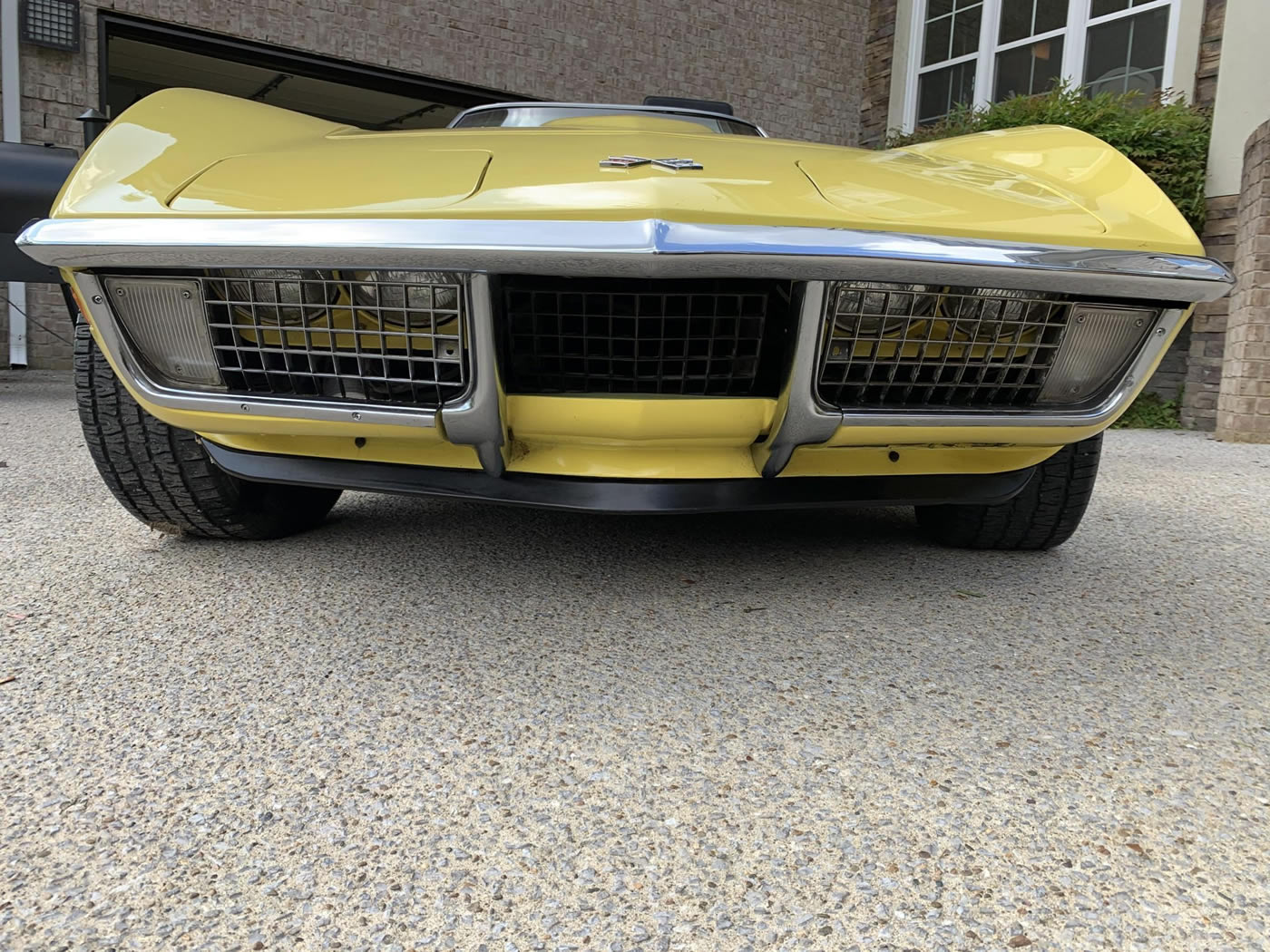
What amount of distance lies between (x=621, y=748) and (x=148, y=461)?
1.18m

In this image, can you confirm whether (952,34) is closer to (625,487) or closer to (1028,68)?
(1028,68)

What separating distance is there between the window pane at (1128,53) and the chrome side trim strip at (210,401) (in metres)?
6.53

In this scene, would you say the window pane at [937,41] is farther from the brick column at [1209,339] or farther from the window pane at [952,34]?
the brick column at [1209,339]

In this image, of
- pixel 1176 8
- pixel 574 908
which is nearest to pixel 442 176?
pixel 574 908

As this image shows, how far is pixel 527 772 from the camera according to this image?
1.01m

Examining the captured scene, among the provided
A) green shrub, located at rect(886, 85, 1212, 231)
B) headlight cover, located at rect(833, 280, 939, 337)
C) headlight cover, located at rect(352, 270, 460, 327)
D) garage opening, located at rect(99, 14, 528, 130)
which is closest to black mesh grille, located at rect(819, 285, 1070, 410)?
headlight cover, located at rect(833, 280, 939, 337)

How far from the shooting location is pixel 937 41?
8008mm

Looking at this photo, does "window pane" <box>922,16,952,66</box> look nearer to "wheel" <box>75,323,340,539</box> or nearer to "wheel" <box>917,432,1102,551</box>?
"wheel" <box>917,432,1102,551</box>

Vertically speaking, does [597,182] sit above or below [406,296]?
above

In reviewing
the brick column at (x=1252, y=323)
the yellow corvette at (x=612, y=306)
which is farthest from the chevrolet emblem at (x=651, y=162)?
the brick column at (x=1252, y=323)

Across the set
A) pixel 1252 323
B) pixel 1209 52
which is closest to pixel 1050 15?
pixel 1209 52

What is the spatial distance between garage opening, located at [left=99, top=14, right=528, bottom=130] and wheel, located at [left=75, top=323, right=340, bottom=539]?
4720mm

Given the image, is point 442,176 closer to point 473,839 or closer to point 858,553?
point 473,839

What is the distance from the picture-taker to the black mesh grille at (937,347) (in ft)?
4.44
